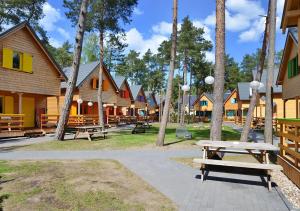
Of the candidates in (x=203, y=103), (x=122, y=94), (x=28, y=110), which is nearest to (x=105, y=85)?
(x=122, y=94)

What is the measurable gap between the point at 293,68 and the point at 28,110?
63.9ft

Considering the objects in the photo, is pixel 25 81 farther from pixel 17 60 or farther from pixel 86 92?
pixel 86 92

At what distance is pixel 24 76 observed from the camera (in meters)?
20.1

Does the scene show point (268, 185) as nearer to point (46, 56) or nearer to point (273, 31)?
point (273, 31)

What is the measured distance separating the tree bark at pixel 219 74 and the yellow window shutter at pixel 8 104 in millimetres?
16503

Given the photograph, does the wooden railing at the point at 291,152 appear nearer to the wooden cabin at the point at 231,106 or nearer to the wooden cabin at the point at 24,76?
the wooden cabin at the point at 24,76

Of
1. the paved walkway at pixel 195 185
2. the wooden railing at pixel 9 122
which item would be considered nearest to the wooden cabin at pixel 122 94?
the wooden railing at pixel 9 122

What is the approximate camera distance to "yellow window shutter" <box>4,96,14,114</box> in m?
21.0

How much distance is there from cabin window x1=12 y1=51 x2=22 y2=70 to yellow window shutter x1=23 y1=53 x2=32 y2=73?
0.27 m

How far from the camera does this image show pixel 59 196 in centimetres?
564

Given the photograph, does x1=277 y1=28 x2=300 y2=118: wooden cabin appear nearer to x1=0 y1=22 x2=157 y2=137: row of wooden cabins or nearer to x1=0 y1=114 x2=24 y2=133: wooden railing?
x1=0 y1=22 x2=157 y2=137: row of wooden cabins

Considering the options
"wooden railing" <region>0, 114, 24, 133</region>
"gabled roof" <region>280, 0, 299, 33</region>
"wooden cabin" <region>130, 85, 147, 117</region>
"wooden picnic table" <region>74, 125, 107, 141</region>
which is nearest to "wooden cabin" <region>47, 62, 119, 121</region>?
"wooden railing" <region>0, 114, 24, 133</region>

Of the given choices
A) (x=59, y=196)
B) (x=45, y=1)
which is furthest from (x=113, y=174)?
(x=45, y=1)

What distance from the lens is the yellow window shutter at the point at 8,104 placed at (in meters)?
→ 21.0
